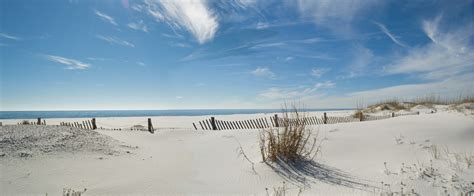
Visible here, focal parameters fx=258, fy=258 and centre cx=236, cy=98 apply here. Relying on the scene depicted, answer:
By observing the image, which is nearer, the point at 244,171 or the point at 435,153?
the point at 244,171

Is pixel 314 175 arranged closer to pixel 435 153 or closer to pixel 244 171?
pixel 244 171

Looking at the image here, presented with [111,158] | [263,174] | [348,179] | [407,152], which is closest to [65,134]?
[111,158]

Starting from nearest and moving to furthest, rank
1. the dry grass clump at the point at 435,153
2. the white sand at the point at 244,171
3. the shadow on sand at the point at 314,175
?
the white sand at the point at 244,171, the shadow on sand at the point at 314,175, the dry grass clump at the point at 435,153

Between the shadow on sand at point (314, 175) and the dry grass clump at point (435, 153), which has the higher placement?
the dry grass clump at point (435, 153)

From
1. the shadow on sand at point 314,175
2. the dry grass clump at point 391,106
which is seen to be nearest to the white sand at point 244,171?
the shadow on sand at point 314,175

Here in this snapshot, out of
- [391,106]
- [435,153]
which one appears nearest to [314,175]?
[435,153]

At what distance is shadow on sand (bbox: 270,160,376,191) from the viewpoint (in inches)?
158

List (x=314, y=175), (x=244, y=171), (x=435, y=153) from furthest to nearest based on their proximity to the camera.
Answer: (x=435, y=153) < (x=244, y=171) < (x=314, y=175)

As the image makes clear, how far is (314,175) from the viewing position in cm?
445

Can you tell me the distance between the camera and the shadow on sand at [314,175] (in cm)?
401

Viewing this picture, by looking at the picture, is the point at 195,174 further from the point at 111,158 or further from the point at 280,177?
the point at 111,158

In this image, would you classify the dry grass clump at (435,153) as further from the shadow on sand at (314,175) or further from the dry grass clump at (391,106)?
the dry grass clump at (391,106)

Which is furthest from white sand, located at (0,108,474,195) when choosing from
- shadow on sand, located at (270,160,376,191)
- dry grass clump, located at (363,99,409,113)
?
dry grass clump, located at (363,99,409,113)

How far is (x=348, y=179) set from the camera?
4.20 meters
